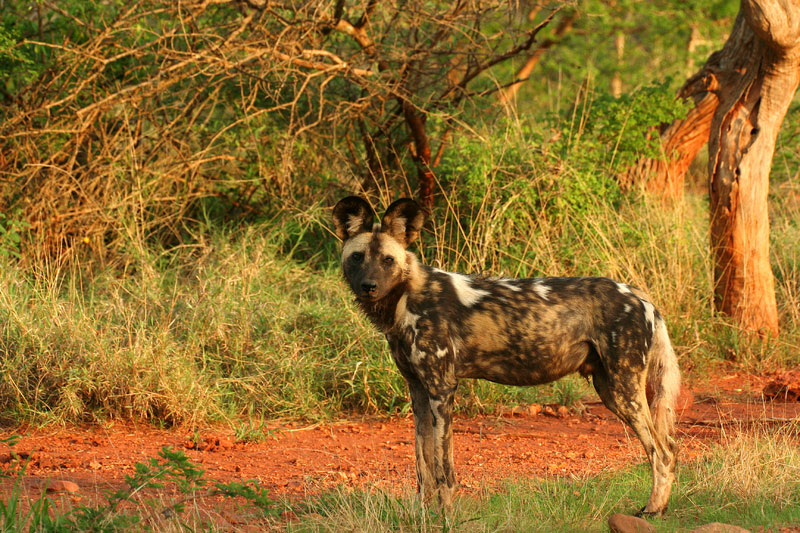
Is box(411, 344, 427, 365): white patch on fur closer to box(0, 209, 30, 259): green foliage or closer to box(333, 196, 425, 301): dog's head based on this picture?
box(333, 196, 425, 301): dog's head

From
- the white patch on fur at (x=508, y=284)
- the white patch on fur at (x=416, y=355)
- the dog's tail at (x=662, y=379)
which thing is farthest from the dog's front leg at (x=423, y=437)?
the dog's tail at (x=662, y=379)

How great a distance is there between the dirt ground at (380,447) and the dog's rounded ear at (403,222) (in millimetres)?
1018

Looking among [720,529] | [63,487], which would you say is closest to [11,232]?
[63,487]

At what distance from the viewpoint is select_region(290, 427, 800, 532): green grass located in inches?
124

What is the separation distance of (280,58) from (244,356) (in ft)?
8.28

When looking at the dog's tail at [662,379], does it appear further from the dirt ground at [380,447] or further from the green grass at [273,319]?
the green grass at [273,319]

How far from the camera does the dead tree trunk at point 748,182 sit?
6.13 m

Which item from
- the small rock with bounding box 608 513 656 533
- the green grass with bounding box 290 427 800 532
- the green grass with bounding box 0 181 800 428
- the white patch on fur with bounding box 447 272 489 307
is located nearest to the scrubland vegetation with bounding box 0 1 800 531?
the green grass with bounding box 0 181 800 428

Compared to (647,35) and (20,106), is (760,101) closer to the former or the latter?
(20,106)

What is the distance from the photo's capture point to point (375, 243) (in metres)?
3.64

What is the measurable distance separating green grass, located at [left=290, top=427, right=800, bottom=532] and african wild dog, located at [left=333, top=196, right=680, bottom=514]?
168 millimetres

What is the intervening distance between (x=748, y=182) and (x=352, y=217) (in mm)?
3633

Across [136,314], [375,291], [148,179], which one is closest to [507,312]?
[375,291]

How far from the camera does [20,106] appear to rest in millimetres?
6836
